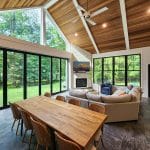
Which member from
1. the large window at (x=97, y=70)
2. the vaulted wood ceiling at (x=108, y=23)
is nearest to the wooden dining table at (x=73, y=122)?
the vaulted wood ceiling at (x=108, y=23)

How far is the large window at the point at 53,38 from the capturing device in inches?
349

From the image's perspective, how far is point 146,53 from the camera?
8227 millimetres

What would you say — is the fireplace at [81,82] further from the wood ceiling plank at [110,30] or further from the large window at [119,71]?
the wood ceiling plank at [110,30]

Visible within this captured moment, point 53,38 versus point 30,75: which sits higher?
point 53,38

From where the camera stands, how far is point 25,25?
7.46 m

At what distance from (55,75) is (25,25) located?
11.5 feet

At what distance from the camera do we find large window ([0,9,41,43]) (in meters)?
6.46

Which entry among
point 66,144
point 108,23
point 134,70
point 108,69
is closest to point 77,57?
point 108,69

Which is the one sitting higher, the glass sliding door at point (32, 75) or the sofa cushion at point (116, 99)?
the glass sliding door at point (32, 75)

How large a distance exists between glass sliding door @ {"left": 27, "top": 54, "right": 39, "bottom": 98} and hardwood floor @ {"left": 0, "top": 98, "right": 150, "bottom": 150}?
283cm

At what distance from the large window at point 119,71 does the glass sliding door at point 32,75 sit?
523 cm

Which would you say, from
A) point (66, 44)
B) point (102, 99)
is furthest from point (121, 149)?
point (66, 44)

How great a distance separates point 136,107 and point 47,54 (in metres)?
5.72

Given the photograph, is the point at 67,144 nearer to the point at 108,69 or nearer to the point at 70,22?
the point at 70,22
